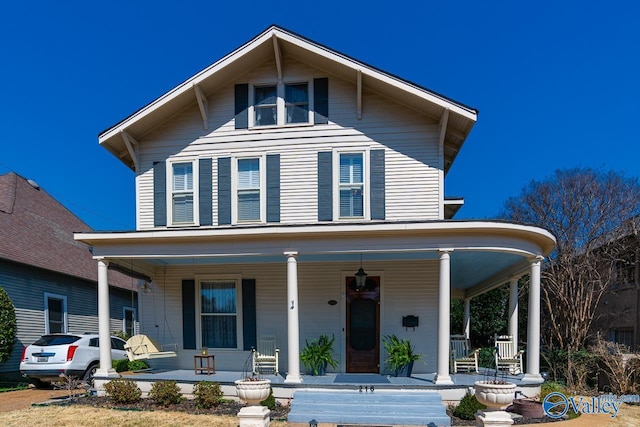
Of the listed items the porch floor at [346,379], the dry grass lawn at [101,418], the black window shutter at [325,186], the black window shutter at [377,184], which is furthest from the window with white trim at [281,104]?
the dry grass lawn at [101,418]

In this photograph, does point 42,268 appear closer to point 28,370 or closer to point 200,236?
point 28,370

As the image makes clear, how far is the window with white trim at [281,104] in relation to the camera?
402 inches

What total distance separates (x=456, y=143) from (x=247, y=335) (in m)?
7.23

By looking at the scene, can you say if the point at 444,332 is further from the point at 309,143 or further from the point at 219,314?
the point at 219,314

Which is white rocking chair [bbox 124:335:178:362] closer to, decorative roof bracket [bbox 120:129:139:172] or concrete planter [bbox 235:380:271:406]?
concrete planter [bbox 235:380:271:406]

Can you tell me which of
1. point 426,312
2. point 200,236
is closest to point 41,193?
point 200,236

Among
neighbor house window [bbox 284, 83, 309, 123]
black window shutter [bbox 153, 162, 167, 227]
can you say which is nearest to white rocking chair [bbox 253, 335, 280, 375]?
black window shutter [bbox 153, 162, 167, 227]

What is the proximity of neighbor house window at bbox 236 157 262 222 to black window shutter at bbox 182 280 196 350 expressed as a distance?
2.39 metres

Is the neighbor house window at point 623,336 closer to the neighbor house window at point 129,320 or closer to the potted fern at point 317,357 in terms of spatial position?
the potted fern at point 317,357

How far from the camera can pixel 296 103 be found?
10.3m

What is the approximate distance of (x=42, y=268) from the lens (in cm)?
1309

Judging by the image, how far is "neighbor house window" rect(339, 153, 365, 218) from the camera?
9.77 meters

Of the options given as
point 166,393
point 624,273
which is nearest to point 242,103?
point 166,393

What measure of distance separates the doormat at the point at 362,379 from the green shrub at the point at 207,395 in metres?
2.44
